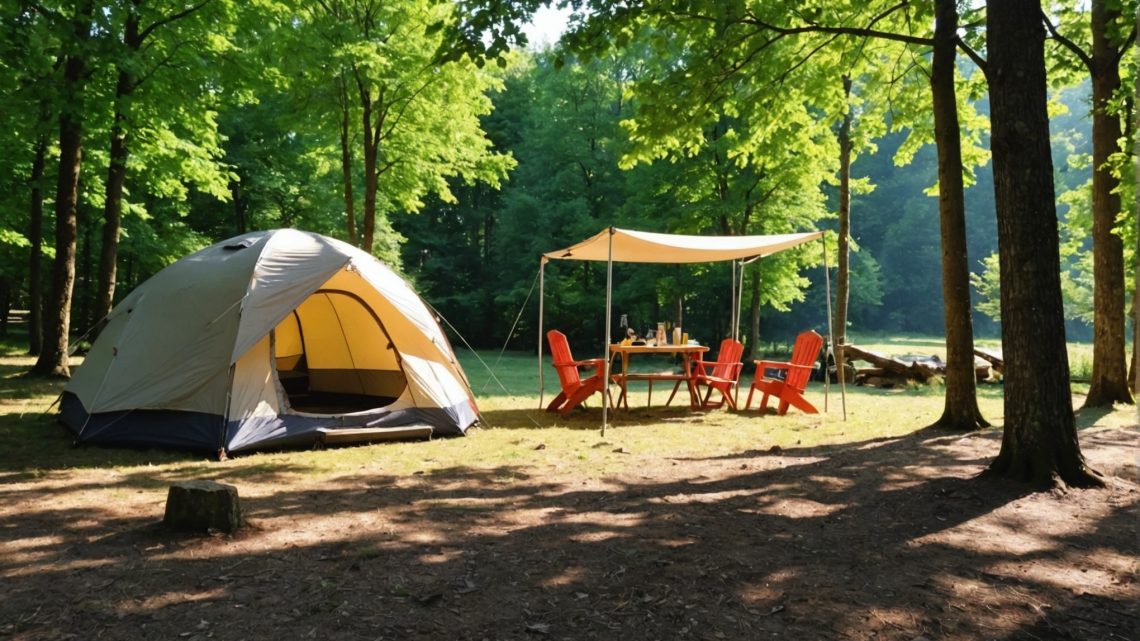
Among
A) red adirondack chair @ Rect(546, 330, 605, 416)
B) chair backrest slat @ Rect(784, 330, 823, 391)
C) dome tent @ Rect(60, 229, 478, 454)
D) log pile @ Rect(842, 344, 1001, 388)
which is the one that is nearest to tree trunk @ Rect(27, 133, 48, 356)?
dome tent @ Rect(60, 229, 478, 454)

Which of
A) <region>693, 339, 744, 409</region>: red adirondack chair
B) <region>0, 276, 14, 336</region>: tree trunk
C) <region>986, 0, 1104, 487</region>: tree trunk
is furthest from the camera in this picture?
<region>0, 276, 14, 336</region>: tree trunk

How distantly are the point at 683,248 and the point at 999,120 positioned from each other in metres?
3.96

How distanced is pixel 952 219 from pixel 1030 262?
2.92 metres

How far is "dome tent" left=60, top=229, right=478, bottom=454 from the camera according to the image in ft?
20.3

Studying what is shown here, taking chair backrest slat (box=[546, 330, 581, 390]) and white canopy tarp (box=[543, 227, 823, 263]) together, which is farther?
chair backrest slat (box=[546, 330, 581, 390])

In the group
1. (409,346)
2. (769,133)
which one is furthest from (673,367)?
(409,346)

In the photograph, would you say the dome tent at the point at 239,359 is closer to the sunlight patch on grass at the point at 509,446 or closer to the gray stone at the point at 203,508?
the sunlight patch on grass at the point at 509,446

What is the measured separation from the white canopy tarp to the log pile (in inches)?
234

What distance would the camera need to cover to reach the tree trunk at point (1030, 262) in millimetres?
4473

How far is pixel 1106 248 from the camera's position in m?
8.88

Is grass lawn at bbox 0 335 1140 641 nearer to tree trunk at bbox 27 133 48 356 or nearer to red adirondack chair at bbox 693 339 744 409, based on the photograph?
red adirondack chair at bbox 693 339 744 409

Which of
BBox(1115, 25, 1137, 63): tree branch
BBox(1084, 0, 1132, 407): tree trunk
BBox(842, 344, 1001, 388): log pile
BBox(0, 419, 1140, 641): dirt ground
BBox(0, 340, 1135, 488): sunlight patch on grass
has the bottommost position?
BBox(0, 419, 1140, 641): dirt ground

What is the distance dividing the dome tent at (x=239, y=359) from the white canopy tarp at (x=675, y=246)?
7.29 ft

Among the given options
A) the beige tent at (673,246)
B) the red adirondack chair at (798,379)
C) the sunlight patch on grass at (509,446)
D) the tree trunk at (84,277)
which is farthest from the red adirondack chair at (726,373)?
the tree trunk at (84,277)
